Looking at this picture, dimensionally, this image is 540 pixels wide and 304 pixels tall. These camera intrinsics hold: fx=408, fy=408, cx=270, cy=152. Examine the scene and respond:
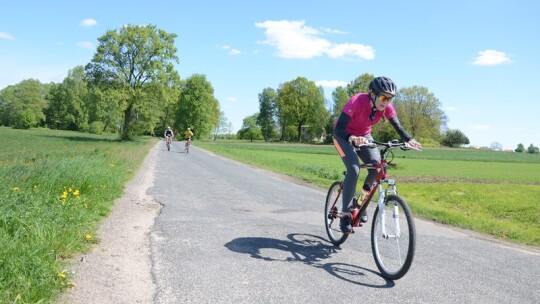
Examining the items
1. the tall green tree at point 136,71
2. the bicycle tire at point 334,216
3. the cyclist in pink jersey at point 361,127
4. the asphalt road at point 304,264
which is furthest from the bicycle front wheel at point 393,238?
the tall green tree at point 136,71

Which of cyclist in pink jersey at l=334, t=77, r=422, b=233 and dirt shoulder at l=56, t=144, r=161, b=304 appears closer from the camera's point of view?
dirt shoulder at l=56, t=144, r=161, b=304

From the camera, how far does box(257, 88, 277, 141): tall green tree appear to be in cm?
11038

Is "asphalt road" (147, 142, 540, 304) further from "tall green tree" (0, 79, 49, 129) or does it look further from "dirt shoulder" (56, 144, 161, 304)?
"tall green tree" (0, 79, 49, 129)

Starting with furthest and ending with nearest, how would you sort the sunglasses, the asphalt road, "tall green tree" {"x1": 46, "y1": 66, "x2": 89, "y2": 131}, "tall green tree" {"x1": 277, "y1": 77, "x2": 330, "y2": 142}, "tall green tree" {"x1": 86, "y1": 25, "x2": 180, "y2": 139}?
"tall green tree" {"x1": 46, "y1": 66, "x2": 89, "y2": 131} < "tall green tree" {"x1": 277, "y1": 77, "x2": 330, "y2": 142} < "tall green tree" {"x1": 86, "y1": 25, "x2": 180, "y2": 139} < the sunglasses < the asphalt road

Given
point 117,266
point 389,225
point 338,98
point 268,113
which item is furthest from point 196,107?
point 389,225

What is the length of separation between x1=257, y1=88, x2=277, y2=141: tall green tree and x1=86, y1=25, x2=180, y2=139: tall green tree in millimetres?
54833

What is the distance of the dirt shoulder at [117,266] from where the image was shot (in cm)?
371

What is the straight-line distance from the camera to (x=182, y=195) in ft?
33.1

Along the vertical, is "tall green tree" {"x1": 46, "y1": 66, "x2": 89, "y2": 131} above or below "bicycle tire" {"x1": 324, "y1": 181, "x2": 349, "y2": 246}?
above

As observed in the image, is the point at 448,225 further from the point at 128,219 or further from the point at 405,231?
the point at 128,219

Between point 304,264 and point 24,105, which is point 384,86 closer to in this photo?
point 304,264

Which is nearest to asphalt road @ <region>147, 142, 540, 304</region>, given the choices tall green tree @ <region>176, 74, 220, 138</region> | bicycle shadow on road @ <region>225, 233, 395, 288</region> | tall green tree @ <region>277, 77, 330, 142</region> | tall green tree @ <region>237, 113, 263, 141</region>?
bicycle shadow on road @ <region>225, 233, 395, 288</region>

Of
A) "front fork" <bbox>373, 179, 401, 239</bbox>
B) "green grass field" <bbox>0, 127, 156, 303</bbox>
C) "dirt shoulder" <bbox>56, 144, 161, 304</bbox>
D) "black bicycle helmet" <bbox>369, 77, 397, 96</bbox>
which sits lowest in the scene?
"dirt shoulder" <bbox>56, 144, 161, 304</bbox>

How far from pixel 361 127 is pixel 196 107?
299ft
